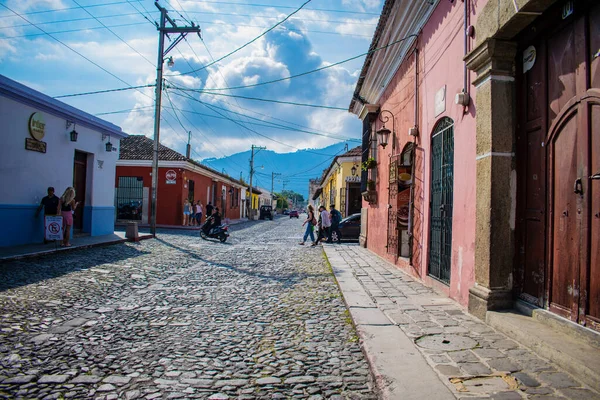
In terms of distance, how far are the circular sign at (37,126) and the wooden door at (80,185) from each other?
213cm

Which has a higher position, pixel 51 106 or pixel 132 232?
pixel 51 106

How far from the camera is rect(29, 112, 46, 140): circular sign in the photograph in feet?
31.6

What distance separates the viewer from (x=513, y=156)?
3936 millimetres

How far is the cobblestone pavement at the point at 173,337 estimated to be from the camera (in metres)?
2.61

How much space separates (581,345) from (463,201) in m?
2.21

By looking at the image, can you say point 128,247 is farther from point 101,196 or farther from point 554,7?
point 554,7

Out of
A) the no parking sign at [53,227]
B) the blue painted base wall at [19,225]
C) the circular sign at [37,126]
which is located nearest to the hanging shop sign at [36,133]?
the circular sign at [37,126]

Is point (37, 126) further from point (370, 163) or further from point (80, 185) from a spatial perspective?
point (370, 163)

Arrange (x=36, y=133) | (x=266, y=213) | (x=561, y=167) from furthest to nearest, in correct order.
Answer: (x=266, y=213), (x=36, y=133), (x=561, y=167)

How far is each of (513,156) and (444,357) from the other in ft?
7.19

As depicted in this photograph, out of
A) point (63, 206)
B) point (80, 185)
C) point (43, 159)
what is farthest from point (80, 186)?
point (63, 206)

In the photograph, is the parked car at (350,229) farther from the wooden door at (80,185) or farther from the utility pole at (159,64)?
the wooden door at (80,185)

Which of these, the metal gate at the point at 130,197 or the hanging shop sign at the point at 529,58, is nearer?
the hanging shop sign at the point at 529,58

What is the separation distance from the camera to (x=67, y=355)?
307 centimetres
